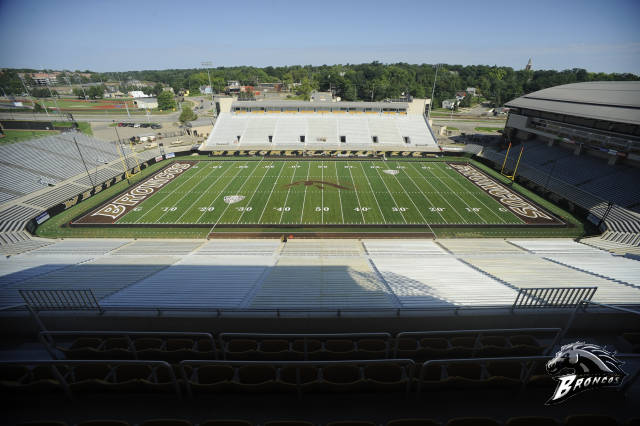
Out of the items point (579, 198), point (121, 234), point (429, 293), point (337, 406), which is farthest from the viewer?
point (579, 198)

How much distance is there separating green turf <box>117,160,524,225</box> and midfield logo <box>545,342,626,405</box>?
17284 millimetres

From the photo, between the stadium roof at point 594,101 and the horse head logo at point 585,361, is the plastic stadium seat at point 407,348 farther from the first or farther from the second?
the stadium roof at point 594,101

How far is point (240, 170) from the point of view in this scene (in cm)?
3247

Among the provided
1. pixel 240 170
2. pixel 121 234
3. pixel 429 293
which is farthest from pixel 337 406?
pixel 240 170

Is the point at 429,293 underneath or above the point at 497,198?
above

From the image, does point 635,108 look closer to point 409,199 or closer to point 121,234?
point 409,199

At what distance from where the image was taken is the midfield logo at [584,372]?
13.0 feet

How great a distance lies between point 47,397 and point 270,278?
5960 millimetres

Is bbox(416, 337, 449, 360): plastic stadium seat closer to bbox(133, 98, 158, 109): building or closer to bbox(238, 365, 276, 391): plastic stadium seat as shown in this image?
bbox(238, 365, 276, 391): plastic stadium seat

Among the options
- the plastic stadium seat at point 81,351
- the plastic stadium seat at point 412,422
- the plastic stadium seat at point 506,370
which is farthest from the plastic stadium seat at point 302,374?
the plastic stadium seat at point 81,351

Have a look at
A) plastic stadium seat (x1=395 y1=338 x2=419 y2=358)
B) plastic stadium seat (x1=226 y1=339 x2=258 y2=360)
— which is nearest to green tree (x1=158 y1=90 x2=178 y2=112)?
plastic stadium seat (x1=226 y1=339 x2=258 y2=360)

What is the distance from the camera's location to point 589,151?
3003 centimetres

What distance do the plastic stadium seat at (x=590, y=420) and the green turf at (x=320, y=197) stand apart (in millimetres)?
17826

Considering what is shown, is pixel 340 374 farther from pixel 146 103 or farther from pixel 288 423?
pixel 146 103
